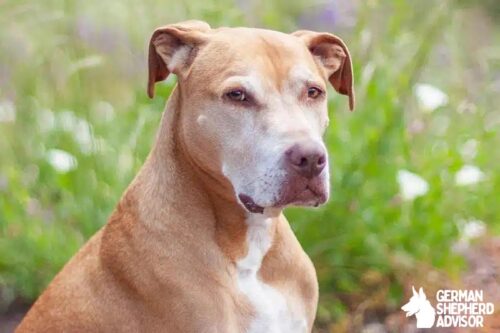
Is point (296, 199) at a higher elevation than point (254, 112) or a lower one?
lower

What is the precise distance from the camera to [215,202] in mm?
3328

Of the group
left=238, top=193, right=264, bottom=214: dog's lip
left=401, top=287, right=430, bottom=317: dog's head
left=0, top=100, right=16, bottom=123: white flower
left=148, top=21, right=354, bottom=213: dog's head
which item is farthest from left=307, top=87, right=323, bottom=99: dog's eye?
left=0, top=100, right=16, bottom=123: white flower

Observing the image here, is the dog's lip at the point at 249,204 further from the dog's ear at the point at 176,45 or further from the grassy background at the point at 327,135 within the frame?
the grassy background at the point at 327,135

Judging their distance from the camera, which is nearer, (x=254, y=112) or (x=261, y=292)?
(x=254, y=112)

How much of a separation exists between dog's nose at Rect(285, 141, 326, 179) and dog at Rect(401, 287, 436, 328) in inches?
54.4

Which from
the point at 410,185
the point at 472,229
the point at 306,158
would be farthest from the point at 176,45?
the point at 472,229

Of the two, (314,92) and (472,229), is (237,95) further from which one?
(472,229)

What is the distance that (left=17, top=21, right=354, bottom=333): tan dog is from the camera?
3.16 m

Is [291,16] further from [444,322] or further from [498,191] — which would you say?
[444,322]

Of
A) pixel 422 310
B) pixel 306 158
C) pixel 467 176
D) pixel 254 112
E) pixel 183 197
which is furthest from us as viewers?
pixel 467 176

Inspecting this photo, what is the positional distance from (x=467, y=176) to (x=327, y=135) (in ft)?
1.79

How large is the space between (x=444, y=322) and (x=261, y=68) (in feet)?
4.97

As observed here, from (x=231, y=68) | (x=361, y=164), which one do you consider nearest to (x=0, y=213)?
(x=361, y=164)

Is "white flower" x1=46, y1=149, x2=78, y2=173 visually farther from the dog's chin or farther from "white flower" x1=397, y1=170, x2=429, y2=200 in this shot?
the dog's chin
